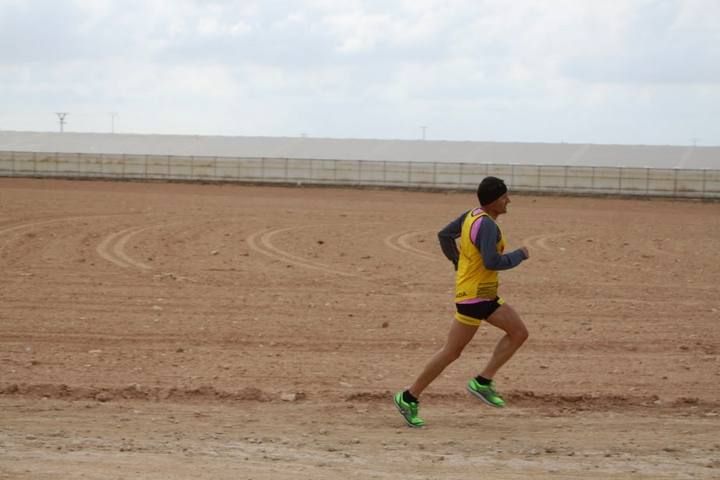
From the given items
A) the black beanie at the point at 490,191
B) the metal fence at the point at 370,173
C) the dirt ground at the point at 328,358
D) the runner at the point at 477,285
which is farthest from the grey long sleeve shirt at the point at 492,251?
the metal fence at the point at 370,173

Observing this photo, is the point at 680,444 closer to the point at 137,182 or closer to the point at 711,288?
the point at 711,288

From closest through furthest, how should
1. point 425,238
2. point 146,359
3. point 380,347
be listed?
point 146,359 → point 380,347 → point 425,238

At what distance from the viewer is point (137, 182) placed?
50.2 m

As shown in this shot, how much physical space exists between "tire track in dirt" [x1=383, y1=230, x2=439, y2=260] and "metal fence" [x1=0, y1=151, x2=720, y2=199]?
22.1m

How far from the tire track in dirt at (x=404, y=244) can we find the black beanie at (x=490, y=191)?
491 inches

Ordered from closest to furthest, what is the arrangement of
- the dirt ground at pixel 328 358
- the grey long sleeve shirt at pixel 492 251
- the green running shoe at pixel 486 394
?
the dirt ground at pixel 328 358, the grey long sleeve shirt at pixel 492 251, the green running shoe at pixel 486 394

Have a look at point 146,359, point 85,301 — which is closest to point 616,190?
point 85,301

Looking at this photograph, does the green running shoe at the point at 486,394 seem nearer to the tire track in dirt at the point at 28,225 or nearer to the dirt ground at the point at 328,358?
the dirt ground at the point at 328,358

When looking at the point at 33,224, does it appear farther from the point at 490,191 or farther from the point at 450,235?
the point at 490,191

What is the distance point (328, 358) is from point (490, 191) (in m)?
3.86

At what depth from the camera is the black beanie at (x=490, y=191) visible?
8.44 metres

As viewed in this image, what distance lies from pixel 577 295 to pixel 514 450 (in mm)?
8861

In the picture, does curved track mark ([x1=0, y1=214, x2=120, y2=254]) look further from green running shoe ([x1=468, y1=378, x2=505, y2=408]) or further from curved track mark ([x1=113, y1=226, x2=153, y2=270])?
green running shoe ([x1=468, y1=378, x2=505, y2=408])

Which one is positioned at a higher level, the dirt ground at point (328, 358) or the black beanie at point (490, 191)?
the black beanie at point (490, 191)
